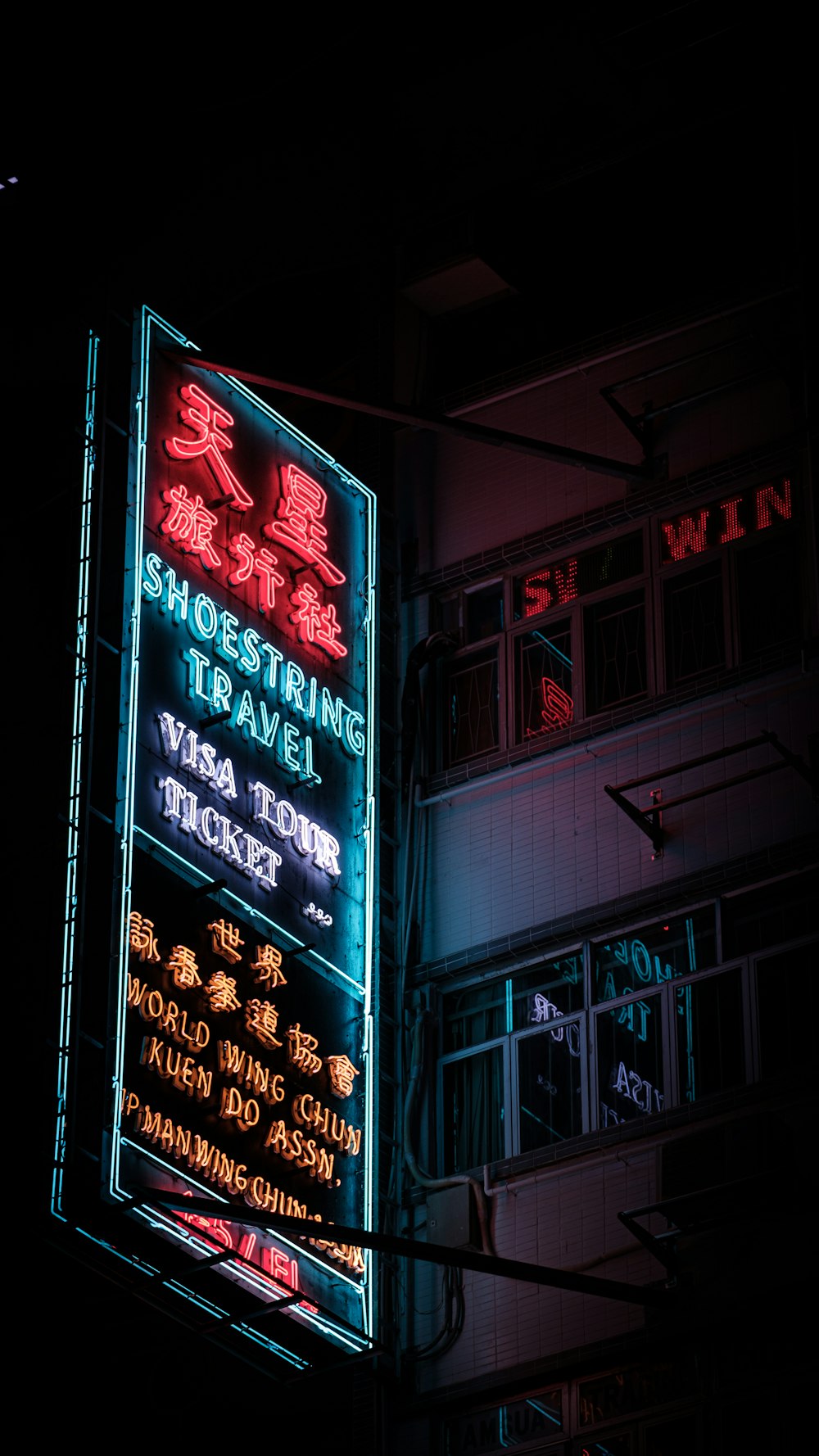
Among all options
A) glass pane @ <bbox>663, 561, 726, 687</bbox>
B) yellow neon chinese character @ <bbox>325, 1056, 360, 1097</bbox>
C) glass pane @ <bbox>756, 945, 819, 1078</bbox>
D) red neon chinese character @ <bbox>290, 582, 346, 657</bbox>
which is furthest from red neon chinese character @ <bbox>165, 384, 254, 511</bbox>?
glass pane @ <bbox>756, 945, 819, 1078</bbox>

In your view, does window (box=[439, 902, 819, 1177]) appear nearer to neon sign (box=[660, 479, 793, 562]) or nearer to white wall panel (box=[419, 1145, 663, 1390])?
white wall panel (box=[419, 1145, 663, 1390])

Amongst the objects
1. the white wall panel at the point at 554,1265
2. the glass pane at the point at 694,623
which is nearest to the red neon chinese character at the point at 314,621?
the glass pane at the point at 694,623

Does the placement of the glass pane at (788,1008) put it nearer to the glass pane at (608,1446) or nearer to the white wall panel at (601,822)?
the white wall panel at (601,822)

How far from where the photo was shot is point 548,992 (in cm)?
1594

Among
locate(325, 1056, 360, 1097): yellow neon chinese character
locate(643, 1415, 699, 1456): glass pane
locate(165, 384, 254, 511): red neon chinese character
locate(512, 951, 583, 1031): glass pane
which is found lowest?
locate(643, 1415, 699, 1456): glass pane

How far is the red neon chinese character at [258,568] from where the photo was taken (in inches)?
608

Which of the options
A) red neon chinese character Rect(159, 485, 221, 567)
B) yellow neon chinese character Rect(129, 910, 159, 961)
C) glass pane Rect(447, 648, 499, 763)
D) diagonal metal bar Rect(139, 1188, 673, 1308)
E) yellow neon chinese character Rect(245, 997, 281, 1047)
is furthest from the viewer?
glass pane Rect(447, 648, 499, 763)

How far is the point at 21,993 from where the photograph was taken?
1828cm

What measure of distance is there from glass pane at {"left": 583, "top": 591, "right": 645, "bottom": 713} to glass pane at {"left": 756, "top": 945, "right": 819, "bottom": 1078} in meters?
2.68

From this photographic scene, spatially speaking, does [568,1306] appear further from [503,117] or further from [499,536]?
[503,117]

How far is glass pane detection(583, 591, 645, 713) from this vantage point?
54.4 ft

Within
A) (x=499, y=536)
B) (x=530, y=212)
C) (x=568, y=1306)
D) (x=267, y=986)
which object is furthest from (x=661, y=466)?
(x=568, y=1306)

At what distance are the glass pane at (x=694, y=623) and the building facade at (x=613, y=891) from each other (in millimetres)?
29

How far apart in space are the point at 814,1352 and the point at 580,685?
18.8 ft
